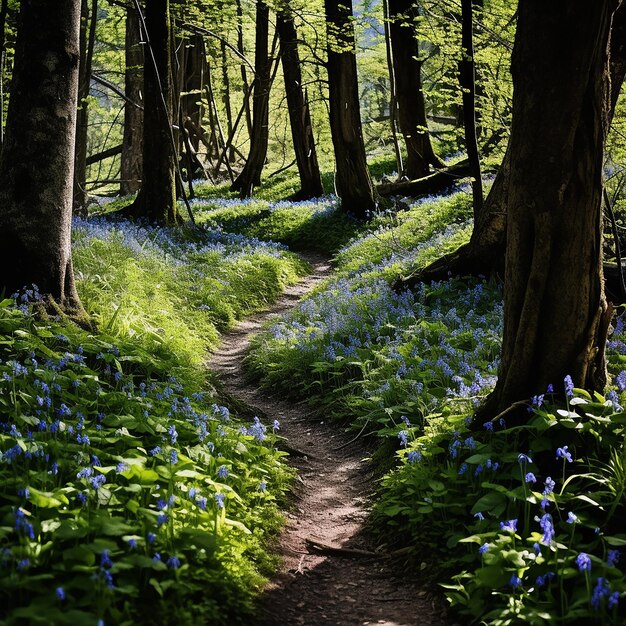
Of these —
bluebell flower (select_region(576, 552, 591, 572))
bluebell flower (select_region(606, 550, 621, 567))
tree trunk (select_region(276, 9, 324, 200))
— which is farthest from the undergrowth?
tree trunk (select_region(276, 9, 324, 200))

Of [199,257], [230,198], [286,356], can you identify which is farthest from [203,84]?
[286,356]

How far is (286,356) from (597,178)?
4.26 metres

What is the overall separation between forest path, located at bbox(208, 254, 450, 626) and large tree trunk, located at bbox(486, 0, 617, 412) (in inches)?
52.1

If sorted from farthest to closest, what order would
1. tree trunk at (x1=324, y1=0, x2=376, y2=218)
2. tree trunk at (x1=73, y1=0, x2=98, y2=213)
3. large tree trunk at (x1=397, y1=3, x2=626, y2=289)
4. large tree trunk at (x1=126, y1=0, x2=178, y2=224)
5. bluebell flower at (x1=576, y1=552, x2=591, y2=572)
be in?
tree trunk at (x1=324, y1=0, x2=376, y2=218) → tree trunk at (x1=73, y1=0, x2=98, y2=213) → large tree trunk at (x1=126, y1=0, x2=178, y2=224) → large tree trunk at (x1=397, y1=3, x2=626, y2=289) → bluebell flower at (x1=576, y1=552, x2=591, y2=572)

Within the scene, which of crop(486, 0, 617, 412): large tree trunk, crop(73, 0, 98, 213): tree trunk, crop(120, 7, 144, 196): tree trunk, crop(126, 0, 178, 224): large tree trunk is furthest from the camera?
crop(120, 7, 144, 196): tree trunk

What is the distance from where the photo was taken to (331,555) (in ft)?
13.6

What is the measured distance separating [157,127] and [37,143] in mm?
6276

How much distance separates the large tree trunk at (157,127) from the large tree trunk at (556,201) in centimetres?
863

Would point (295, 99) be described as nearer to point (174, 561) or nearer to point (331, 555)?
point (331, 555)

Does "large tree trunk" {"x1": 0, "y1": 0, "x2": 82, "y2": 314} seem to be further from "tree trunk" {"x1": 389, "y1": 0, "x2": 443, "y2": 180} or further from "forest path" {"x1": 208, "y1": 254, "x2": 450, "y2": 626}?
"tree trunk" {"x1": 389, "y1": 0, "x2": 443, "y2": 180}

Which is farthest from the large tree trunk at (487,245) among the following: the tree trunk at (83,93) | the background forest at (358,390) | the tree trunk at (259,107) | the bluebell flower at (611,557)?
the tree trunk at (259,107)

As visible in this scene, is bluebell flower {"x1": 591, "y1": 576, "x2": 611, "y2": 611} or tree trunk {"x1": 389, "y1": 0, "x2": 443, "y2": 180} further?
tree trunk {"x1": 389, "y1": 0, "x2": 443, "y2": 180}

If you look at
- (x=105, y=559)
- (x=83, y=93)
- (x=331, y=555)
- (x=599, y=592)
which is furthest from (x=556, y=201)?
(x=83, y=93)

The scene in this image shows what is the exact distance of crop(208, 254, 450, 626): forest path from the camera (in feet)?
11.4
